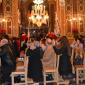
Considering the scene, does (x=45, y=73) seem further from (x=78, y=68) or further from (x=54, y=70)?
(x=78, y=68)

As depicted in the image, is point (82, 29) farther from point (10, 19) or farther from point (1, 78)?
point (1, 78)

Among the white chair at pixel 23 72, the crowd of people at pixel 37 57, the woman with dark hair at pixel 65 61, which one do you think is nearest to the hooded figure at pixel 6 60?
the crowd of people at pixel 37 57

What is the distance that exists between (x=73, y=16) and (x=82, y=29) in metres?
1.04

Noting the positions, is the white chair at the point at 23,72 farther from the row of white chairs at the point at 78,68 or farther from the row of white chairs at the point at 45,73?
the row of white chairs at the point at 78,68

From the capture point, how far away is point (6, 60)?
9.18 metres

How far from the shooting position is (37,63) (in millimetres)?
9320

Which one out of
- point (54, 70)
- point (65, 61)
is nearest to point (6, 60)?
point (54, 70)

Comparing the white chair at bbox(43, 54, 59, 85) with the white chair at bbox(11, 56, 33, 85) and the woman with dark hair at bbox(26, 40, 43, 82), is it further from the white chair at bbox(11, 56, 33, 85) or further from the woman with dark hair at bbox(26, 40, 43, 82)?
the white chair at bbox(11, 56, 33, 85)

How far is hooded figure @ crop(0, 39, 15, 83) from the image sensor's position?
30.0ft

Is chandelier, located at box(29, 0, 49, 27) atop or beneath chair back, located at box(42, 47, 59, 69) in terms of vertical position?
atop

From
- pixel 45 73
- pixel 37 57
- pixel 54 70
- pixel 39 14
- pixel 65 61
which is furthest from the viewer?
pixel 39 14

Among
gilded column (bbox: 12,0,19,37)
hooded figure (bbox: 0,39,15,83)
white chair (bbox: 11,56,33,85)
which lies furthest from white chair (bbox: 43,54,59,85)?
gilded column (bbox: 12,0,19,37)

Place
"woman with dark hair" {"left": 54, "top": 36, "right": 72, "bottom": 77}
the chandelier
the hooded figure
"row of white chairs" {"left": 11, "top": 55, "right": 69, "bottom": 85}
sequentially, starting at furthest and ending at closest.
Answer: the chandelier, "woman with dark hair" {"left": 54, "top": 36, "right": 72, "bottom": 77}, "row of white chairs" {"left": 11, "top": 55, "right": 69, "bottom": 85}, the hooded figure

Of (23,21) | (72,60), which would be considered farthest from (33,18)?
(72,60)
